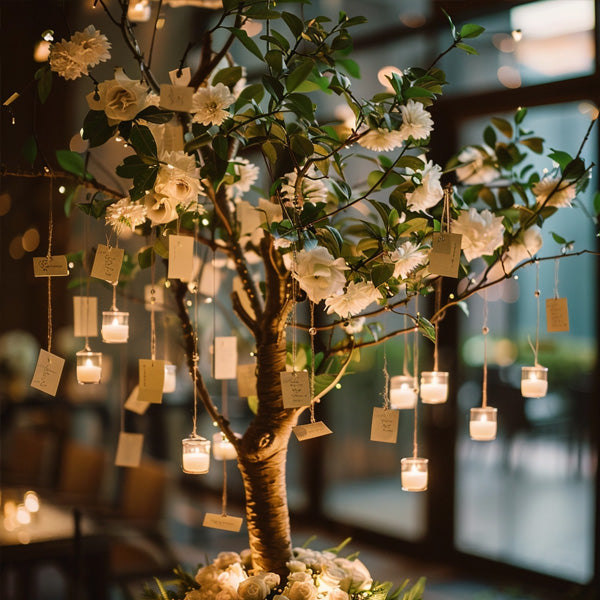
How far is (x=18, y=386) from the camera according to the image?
552 centimetres

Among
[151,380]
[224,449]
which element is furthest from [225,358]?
[151,380]

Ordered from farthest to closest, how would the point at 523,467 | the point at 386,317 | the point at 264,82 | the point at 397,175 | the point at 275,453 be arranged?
the point at 386,317
the point at 523,467
the point at 275,453
the point at 397,175
the point at 264,82

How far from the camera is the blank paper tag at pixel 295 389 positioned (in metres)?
1.67

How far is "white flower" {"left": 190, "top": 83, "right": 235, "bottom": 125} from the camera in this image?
1508mm

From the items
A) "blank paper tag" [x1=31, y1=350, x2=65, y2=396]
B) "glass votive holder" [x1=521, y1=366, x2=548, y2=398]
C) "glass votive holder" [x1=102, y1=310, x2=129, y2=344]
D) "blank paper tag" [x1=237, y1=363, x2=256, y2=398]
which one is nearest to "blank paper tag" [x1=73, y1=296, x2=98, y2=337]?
"glass votive holder" [x1=102, y1=310, x2=129, y2=344]

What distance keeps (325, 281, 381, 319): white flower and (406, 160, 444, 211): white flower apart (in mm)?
230

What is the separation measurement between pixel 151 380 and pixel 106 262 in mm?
274

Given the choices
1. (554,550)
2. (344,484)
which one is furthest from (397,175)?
(344,484)

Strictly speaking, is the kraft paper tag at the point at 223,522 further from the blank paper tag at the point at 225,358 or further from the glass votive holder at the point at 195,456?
the blank paper tag at the point at 225,358

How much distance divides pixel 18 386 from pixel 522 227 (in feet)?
14.5

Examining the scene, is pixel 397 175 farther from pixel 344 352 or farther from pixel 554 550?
pixel 554 550

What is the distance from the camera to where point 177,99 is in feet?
5.07

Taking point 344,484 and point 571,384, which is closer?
point 571,384

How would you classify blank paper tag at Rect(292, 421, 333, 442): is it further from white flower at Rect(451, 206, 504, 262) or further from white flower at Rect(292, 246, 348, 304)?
white flower at Rect(451, 206, 504, 262)
